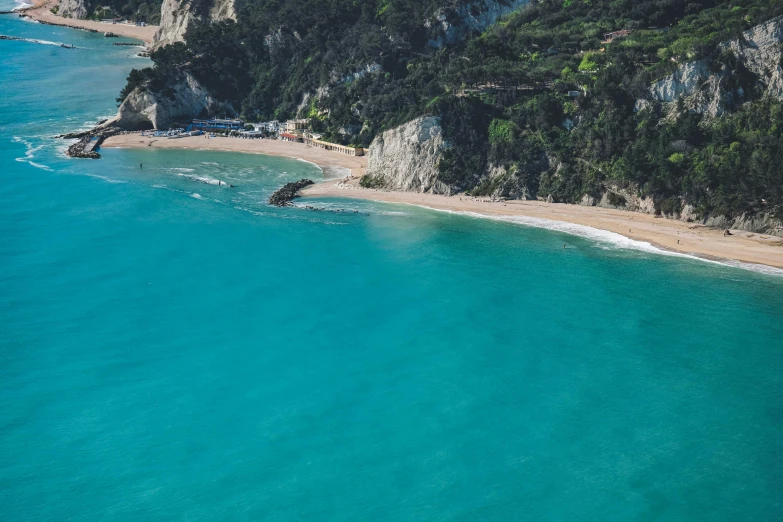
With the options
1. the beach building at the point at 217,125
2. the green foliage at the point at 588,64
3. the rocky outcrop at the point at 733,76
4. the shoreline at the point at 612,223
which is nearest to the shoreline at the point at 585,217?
the shoreline at the point at 612,223

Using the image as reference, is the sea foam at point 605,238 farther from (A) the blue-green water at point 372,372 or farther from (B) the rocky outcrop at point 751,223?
(B) the rocky outcrop at point 751,223

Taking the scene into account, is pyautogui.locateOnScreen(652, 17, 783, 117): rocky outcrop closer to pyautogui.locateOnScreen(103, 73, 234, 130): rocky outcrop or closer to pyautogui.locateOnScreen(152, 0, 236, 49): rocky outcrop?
pyautogui.locateOnScreen(103, 73, 234, 130): rocky outcrop

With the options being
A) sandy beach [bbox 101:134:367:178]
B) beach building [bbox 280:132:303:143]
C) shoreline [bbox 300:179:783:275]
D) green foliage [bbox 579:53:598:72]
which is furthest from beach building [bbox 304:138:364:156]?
green foliage [bbox 579:53:598:72]

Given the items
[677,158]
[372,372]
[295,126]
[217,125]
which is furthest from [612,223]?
[217,125]

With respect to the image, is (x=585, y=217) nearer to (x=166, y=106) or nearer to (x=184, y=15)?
(x=166, y=106)

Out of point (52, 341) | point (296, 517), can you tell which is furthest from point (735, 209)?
point (52, 341)

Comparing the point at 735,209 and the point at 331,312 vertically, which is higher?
the point at 735,209

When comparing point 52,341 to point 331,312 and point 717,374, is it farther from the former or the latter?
point 717,374
